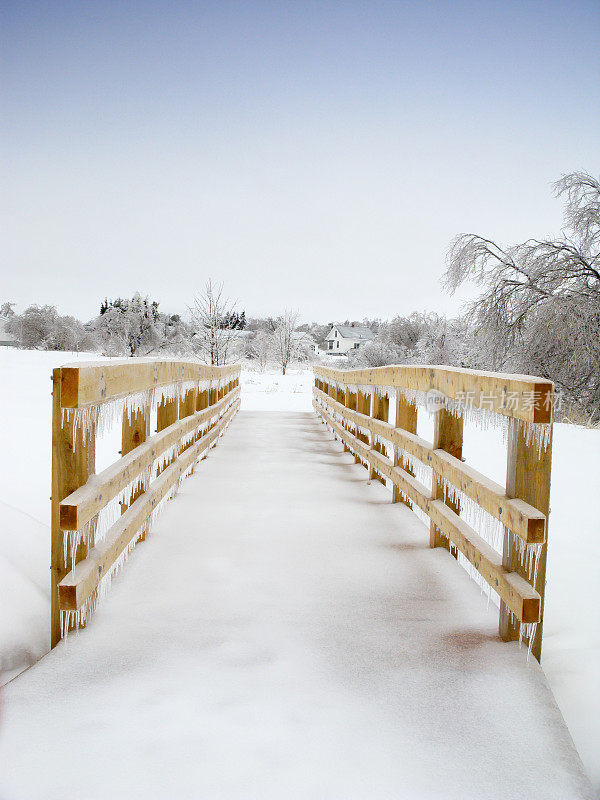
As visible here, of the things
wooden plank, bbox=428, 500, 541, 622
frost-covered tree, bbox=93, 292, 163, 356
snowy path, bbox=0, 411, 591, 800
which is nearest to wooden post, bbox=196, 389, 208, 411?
snowy path, bbox=0, 411, 591, 800

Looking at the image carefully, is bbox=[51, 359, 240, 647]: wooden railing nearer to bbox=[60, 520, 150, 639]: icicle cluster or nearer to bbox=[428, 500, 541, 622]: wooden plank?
bbox=[60, 520, 150, 639]: icicle cluster

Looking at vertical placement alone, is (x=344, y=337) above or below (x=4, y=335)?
above

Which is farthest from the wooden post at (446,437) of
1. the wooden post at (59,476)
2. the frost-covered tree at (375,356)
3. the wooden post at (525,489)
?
the frost-covered tree at (375,356)

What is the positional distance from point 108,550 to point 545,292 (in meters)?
12.8

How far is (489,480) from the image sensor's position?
2.75m

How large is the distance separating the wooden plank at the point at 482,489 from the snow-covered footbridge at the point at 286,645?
12 mm

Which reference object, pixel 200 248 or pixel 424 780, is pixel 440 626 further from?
pixel 200 248

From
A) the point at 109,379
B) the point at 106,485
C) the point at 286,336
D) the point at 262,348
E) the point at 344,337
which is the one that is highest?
the point at 344,337

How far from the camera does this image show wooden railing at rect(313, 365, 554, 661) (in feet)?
7.28

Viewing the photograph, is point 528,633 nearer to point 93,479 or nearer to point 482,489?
point 482,489

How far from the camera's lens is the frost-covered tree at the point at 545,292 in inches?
512

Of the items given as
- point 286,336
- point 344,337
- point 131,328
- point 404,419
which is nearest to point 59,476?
point 404,419

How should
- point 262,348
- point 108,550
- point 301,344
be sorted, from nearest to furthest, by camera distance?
point 108,550 → point 262,348 → point 301,344

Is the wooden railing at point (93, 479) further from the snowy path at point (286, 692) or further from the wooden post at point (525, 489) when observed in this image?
the wooden post at point (525, 489)
